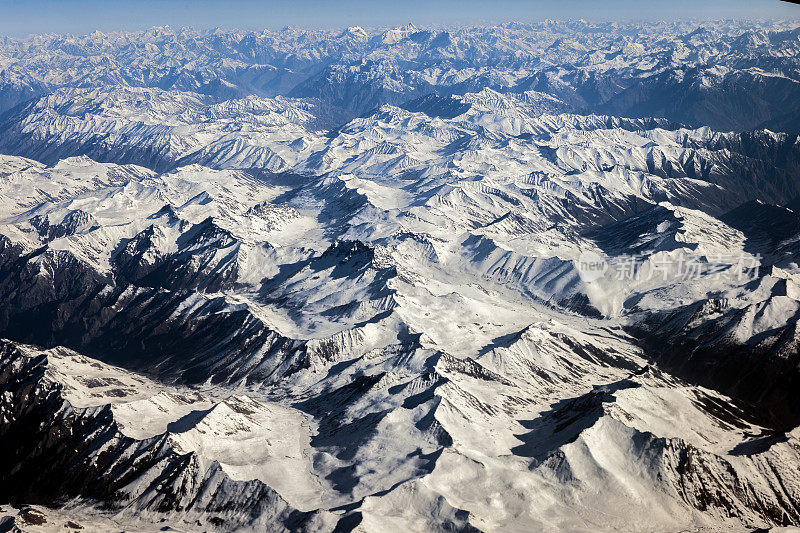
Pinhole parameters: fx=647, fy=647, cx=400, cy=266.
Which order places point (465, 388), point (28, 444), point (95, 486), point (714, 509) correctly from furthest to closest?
point (465, 388)
point (28, 444)
point (95, 486)
point (714, 509)

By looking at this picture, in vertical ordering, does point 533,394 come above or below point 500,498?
below

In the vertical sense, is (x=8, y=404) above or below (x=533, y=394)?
above

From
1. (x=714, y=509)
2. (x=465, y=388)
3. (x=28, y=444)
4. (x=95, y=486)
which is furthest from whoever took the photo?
(x=465, y=388)

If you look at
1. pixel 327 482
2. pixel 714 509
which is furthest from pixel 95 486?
pixel 714 509

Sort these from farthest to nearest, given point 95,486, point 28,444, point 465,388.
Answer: point 465,388 → point 28,444 → point 95,486

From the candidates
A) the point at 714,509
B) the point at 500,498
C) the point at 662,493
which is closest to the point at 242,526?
the point at 500,498

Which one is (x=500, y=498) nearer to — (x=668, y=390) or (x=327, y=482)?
(x=327, y=482)

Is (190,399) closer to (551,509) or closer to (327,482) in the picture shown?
(327,482)

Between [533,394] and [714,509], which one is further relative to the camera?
[533,394]

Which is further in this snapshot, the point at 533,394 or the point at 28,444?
the point at 533,394
